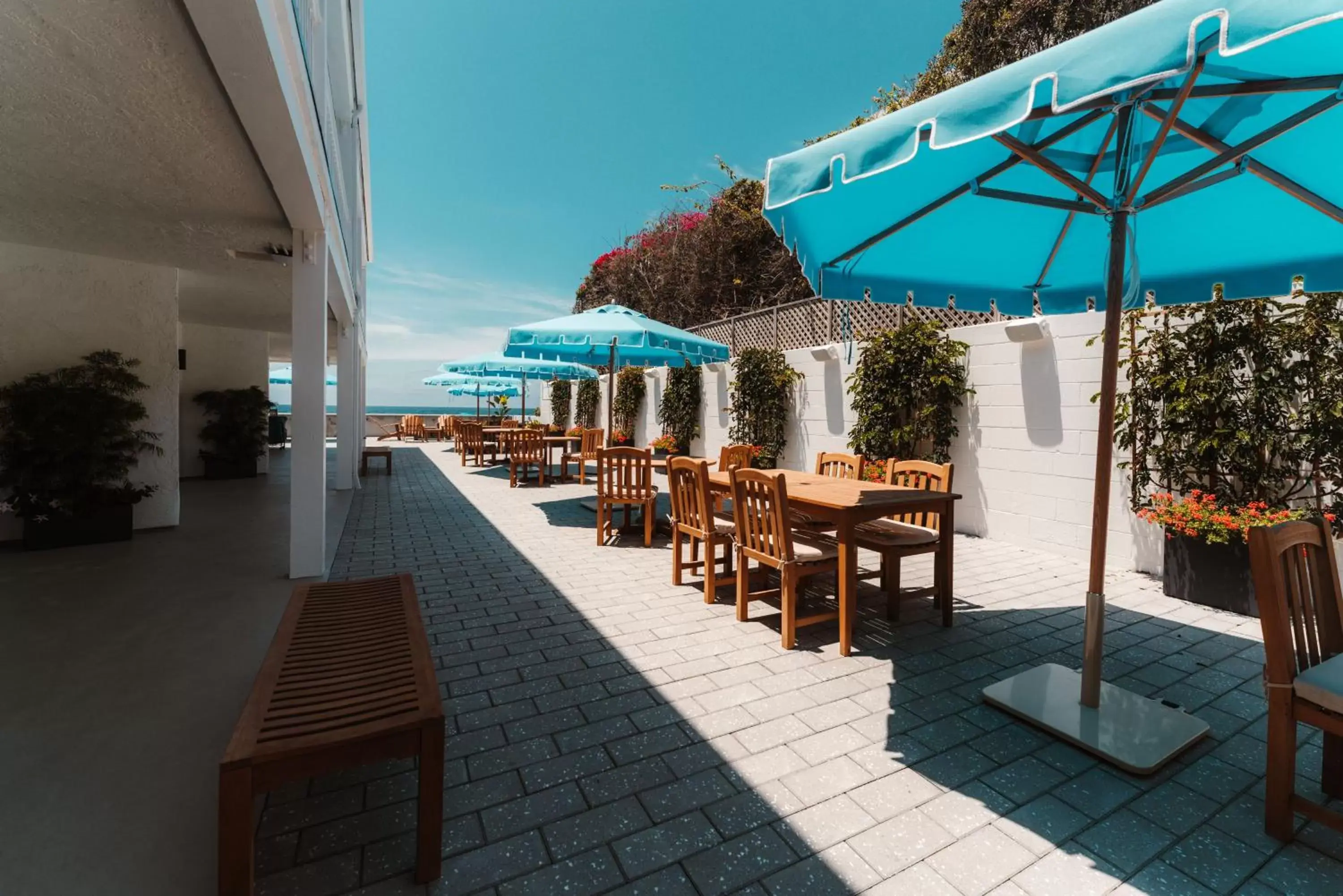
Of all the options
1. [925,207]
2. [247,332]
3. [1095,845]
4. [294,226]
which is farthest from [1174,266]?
[247,332]

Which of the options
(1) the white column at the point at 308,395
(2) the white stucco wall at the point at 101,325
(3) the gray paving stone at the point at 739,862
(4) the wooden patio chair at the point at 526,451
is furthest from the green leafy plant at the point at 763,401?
(2) the white stucco wall at the point at 101,325

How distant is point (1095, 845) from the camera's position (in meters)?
1.69

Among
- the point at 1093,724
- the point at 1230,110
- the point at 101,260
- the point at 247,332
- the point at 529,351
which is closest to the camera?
the point at 1230,110

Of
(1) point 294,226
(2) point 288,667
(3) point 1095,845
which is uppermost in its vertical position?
(1) point 294,226

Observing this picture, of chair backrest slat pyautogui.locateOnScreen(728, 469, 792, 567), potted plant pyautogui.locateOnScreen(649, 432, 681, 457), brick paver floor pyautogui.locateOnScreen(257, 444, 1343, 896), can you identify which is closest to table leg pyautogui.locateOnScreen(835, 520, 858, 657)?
brick paver floor pyautogui.locateOnScreen(257, 444, 1343, 896)

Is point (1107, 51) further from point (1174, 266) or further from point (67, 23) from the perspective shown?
point (67, 23)

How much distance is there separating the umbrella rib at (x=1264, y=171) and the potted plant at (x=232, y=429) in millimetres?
11091

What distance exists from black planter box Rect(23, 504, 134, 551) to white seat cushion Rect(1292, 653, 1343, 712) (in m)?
7.56

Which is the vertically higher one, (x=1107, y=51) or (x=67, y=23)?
(x=67, y=23)

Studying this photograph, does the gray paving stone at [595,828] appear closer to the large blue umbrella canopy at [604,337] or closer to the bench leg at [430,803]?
the bench leg at [430,803]

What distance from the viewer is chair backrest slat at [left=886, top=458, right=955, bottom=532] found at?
377 centimetres

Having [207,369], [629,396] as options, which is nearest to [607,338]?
[629,396]

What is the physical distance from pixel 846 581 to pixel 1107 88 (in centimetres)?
220

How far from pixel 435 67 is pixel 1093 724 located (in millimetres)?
11993
